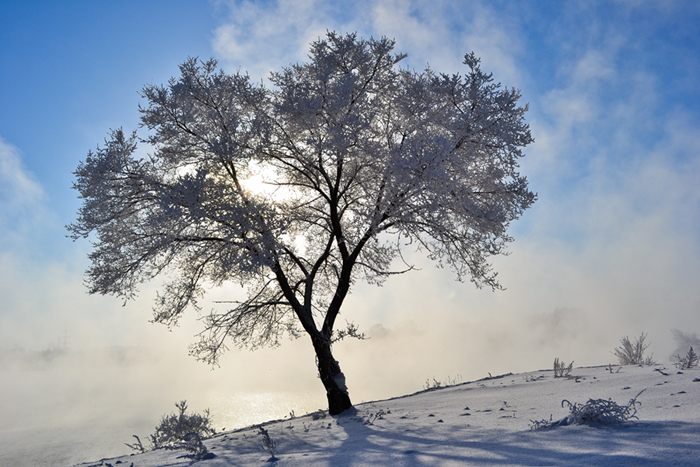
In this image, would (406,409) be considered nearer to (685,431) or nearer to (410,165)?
(410,165)

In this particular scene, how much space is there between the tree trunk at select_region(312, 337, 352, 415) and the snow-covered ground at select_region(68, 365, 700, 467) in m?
0.99

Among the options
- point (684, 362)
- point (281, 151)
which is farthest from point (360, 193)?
point (684, 362)

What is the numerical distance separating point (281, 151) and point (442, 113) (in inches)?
153

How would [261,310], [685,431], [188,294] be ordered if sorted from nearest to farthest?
[685,431] < [188,294] < [261,310]

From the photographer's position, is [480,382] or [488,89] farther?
[480,382]

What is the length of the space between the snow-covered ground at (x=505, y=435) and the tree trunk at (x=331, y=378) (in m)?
0.99

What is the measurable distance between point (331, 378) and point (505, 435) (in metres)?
5.94

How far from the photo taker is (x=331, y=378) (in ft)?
32.0

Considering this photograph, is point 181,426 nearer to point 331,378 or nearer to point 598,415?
point 331,378

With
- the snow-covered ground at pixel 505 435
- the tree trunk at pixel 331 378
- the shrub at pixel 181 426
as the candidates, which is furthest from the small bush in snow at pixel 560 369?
the shrub at pixel 181 426

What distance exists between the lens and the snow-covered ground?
10.7ft

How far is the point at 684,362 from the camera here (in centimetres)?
820

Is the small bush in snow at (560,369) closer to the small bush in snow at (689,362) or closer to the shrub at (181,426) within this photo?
the small bush in snow at (689,362)

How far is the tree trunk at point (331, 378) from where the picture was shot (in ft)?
31.5
